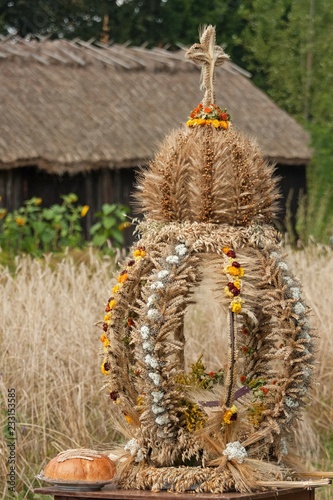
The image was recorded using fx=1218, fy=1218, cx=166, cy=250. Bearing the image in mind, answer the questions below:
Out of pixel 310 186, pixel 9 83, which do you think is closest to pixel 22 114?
pixel 9 83

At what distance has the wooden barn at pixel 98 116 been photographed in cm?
1892

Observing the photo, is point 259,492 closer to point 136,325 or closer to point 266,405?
point 266,405

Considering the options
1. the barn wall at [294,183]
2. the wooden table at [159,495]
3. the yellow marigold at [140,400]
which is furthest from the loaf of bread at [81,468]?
the barn wall at [294,183]

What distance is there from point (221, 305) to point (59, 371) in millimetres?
2548

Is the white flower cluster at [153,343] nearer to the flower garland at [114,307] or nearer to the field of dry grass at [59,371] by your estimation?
the flower garland at [114,307]

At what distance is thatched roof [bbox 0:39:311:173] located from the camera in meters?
19.1

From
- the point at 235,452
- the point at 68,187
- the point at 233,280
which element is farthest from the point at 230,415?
the point at 68,187

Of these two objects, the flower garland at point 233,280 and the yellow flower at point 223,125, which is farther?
the yellow flower at point 223,125

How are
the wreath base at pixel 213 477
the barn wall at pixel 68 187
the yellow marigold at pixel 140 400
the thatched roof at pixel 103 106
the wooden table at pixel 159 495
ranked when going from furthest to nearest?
the thatched roof at pixel 103 106, the barn wall at pixel 68 187, the yellow marigold at pixel 140 400, the wreath base at pixel 213 477, the wooden table at pixel 159 495

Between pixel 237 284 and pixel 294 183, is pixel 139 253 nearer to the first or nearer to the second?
pixel 237 284

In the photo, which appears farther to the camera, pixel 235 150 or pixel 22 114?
pixel 22 114

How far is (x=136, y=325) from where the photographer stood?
4.49 m

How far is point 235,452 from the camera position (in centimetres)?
437

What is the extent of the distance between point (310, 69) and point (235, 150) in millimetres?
22955
